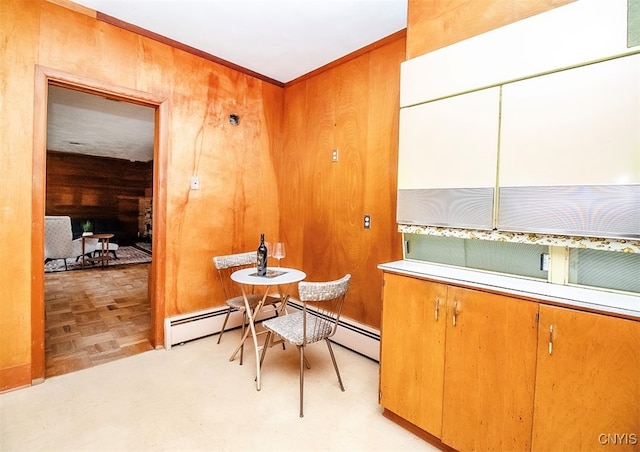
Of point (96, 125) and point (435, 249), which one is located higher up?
point (96, 125)

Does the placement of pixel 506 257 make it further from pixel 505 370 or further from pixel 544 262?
pixel 505 370

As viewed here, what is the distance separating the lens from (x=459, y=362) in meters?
1.54

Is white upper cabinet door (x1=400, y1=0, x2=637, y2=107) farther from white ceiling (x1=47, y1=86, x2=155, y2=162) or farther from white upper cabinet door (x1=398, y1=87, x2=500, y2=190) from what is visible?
white ceiling (x1=47, y1=86, x2=155, y2=162)

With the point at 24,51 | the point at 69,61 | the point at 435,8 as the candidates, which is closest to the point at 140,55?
the point at 69,61

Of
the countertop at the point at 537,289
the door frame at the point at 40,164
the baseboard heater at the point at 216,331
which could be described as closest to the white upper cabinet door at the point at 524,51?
the countertop at the point at 537,289

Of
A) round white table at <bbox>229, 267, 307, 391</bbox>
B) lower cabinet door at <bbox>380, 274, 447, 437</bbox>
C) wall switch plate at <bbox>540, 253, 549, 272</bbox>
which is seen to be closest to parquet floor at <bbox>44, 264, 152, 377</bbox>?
round white table at <bbox>229, 267, 307, 391</bbox>

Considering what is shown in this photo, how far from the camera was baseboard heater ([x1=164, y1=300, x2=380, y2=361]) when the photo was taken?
2.71 m

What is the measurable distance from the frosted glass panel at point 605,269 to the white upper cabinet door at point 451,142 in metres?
0.54

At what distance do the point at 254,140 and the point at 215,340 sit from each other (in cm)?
223

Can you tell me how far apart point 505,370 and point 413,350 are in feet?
1.52

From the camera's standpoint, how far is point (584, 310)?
1209mm

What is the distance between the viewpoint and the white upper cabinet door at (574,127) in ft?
4.09

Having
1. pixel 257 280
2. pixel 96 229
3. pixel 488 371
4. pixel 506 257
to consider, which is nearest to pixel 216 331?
pixel 257 280

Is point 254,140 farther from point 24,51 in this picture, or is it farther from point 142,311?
point 142,311
